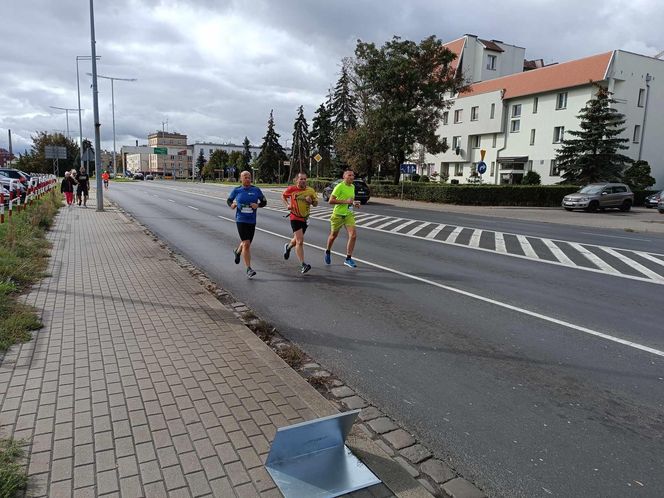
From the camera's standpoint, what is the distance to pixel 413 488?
277cm

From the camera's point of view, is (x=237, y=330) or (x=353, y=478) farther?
(x=237, y=330)

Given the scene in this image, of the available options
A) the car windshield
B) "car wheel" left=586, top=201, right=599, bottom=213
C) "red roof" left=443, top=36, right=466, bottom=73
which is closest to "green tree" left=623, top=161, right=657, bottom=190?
the car windshield

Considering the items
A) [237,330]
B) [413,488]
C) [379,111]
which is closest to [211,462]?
[413,488]

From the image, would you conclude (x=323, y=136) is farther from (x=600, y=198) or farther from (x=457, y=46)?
(x=600, y=198)

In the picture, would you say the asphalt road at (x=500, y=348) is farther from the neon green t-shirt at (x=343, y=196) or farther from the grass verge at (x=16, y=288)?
the grass verge at (x=16, y=288)

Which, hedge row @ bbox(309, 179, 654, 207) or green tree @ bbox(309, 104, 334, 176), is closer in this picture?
hedge row @ bbox(309, 179, 654, 207)

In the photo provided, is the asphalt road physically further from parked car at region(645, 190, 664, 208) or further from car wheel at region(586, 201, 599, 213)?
parked car at region(645, 190, 664, 208)

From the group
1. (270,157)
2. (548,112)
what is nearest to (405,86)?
(548,112)

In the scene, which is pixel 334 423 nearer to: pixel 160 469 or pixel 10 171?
pixel 160 469

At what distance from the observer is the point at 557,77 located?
42750 millimetres

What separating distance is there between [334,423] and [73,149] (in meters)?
83.7

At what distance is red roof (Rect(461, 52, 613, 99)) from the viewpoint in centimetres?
3981

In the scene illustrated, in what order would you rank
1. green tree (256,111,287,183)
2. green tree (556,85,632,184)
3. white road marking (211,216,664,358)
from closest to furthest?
1. white road marking (211,216,664,358)
2. green tree (556,85,632,184)
3. green tree (256,111,287,183)

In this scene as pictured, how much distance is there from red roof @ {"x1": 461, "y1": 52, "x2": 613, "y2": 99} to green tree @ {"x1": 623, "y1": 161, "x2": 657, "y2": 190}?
775cm
